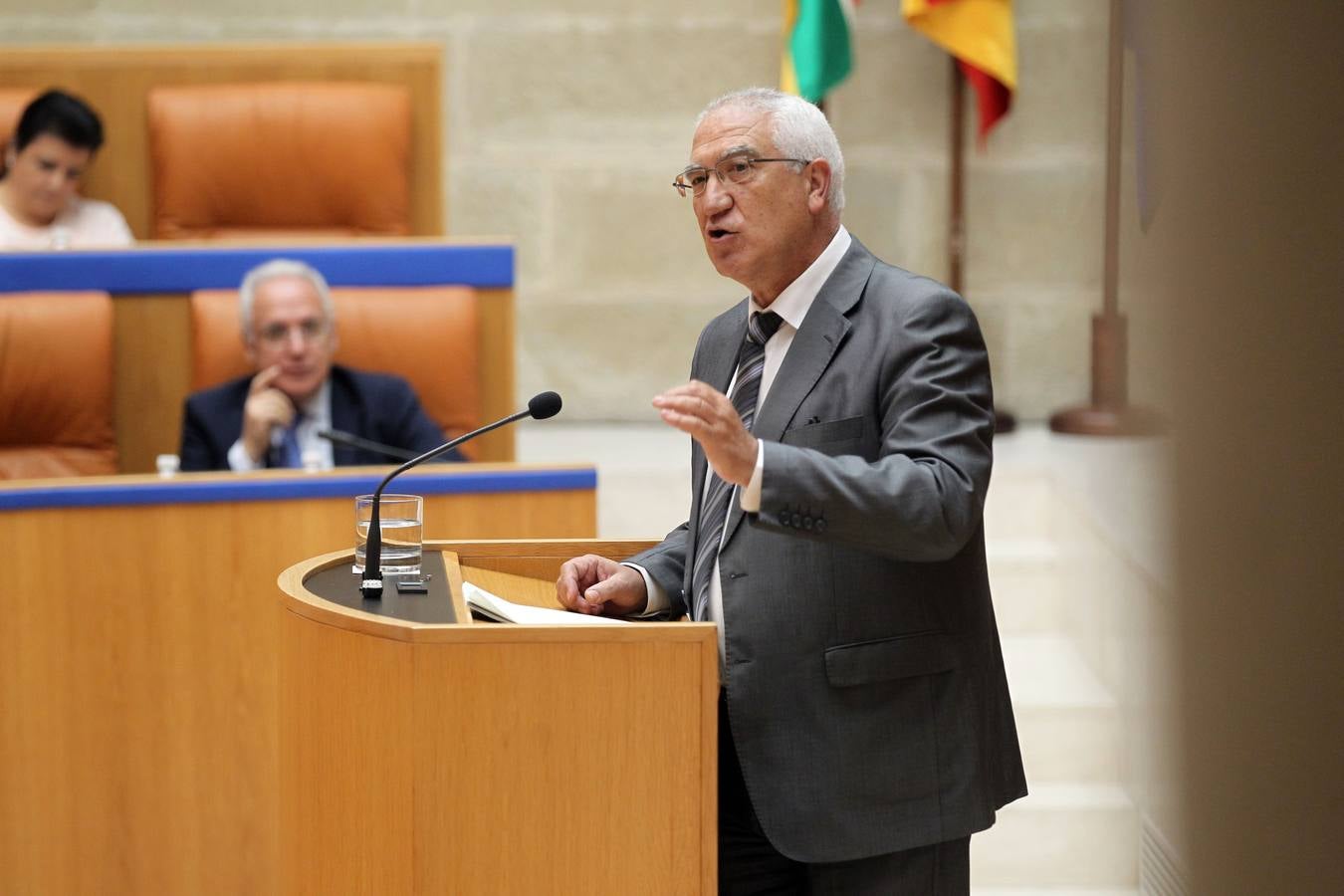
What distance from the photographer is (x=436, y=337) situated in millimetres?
3496

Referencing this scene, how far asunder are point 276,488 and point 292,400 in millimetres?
732

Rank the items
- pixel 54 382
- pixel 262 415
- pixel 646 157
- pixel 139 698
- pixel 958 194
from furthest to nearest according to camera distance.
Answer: pixel 646 157 < pixel 958 194 < pixel 54 382 < pixel 262 415 < pixel 139 698

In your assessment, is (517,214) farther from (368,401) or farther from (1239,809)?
(1239,809)

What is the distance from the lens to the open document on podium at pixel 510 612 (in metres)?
1.56

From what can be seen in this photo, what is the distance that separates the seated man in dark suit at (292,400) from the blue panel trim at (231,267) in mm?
148

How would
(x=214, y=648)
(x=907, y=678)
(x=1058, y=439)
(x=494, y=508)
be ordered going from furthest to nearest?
(x=1058, y=439) < (x=494, y=508) < (x=214, y=648) < (x=907, y=678)

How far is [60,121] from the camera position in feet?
12.9

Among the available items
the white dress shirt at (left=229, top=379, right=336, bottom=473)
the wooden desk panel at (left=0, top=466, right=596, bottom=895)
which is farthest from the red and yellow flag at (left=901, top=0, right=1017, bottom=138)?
the wooden desk panel at (left=0, top=466, right=596, bottom=895)

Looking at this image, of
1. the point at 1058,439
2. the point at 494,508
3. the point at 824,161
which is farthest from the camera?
the point at 1058,439

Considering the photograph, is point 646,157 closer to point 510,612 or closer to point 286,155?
point 286,155

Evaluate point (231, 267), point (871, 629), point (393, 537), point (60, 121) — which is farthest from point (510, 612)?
point (60, 121)

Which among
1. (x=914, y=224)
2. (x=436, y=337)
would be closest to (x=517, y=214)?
(x=914, y=224)

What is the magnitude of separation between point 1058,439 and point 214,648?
105 inches

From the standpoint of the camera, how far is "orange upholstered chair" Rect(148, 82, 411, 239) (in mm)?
4156
